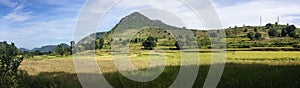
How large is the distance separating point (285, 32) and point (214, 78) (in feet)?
506

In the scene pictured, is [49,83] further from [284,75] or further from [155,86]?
[284,75]

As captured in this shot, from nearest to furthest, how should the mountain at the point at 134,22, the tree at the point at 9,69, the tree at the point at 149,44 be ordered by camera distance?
the tree at the point at 9,69 < the mountain at the point at 134,22 < the tree at the point at 149,44

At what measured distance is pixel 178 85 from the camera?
46.2 ft

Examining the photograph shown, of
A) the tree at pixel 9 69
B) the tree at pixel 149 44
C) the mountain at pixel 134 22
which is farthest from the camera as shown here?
the tree at pixel 149 44

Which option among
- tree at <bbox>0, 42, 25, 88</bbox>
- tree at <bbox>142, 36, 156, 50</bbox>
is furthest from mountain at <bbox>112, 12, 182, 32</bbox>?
tree at <bbox>142, 36, 156, 50</bbox>

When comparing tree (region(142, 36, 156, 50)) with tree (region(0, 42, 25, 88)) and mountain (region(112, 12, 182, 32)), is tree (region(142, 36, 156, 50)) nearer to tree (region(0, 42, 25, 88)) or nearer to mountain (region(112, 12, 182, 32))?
mountain (region(112, 12, 182, 32))

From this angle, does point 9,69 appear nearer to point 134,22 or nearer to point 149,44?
point 134,22

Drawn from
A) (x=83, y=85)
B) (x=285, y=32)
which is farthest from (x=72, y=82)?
(x=285, y=32)

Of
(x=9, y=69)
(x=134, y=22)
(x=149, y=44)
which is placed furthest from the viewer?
(x=149, y=44)

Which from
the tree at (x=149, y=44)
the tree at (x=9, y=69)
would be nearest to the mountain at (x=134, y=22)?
the tree at (x=9, y=69)

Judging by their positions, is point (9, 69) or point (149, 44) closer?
point (9, 69)

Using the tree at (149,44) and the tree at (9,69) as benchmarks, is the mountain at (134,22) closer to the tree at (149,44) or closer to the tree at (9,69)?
the tree at (9,69)

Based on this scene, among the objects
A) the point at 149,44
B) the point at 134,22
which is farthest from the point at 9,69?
the point at 149,44

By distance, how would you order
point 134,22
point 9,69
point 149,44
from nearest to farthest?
point 9,69, point 134,22, point 149,44
